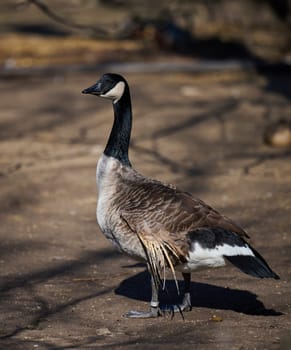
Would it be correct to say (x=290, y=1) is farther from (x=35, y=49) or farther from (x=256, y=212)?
(x=256, y=212)

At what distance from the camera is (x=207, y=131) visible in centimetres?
1177

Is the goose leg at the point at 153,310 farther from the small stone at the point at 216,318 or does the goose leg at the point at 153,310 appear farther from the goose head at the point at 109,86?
the goose head at the point at 109,86

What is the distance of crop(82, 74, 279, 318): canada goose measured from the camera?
560cm

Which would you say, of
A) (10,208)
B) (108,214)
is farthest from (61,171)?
(108,214)

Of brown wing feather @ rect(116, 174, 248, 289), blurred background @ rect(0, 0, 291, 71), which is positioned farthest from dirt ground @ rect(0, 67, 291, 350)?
blurred background @ rect(0, 0, 291, 71)

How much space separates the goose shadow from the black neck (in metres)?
0.94

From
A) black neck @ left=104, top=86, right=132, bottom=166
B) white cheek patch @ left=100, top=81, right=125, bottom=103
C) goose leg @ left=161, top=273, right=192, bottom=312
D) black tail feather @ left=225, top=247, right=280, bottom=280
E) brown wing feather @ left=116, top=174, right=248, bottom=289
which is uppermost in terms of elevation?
white cheek patch @ left=100, top=81, right=125, bottom=103

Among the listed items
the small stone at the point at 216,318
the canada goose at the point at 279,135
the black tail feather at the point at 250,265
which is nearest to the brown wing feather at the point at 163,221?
the black tail feather at the point at 250,265

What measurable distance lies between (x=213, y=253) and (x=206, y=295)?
98cm

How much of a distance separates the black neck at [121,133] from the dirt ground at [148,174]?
995 mm

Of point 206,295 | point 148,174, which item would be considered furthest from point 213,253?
point 148,174

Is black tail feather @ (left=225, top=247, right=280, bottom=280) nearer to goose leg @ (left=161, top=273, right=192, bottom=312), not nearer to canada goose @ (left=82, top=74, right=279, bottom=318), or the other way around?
canada goose @ (left=82, top=74, right=279, bottom=318)

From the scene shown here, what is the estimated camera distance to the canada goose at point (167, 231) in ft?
18.4

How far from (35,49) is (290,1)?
4925 mm
